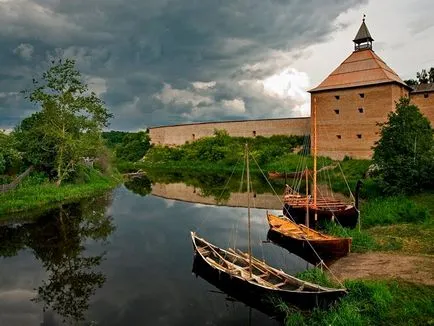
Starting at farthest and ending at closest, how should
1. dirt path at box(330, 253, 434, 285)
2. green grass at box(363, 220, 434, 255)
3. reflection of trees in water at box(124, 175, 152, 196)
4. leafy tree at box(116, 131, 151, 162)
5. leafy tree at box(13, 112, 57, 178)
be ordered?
leafy tree at box(116, 131, 151, 162), reflection of trees in water at box(124, 175, 152, 196), leafy tree at box(13, 112, 57, 178), green grass at box(363, 220, 434, 255), dirt path at box(330, 253, 434, 285)

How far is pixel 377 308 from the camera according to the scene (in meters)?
7.31

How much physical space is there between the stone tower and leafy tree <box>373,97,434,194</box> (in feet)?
44.0

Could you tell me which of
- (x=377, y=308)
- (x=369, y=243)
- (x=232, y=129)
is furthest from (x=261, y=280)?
(x=232, y=129)

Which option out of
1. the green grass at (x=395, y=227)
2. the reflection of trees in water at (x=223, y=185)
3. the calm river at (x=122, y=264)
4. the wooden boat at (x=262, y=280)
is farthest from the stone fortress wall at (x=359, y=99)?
the wooden boat at (x=262, y=280)

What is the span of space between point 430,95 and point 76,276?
31.3m

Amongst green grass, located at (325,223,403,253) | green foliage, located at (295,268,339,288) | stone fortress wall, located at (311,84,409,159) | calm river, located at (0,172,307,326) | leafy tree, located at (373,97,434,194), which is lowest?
calm river, located at (0,172,307,326)

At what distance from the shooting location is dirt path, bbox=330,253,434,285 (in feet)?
29.0

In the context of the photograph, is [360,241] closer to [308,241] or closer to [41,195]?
[308,241]

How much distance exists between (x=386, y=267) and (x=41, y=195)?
17862 mm

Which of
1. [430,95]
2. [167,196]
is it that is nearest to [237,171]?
[167,196]

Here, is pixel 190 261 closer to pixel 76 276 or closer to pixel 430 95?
pixel 76 276

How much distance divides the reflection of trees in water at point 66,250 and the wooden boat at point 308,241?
18.7 ft

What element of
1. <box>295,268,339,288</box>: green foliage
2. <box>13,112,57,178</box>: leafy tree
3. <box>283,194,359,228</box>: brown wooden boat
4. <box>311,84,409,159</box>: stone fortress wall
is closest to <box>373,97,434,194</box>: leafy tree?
<box>283,194,359,228</box>: brown wooden boat

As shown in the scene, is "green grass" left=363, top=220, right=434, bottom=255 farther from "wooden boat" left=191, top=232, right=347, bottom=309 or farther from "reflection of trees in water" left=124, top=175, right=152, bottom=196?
"reflection of trees in water" left=124, top=175, right=152, bottom=196
